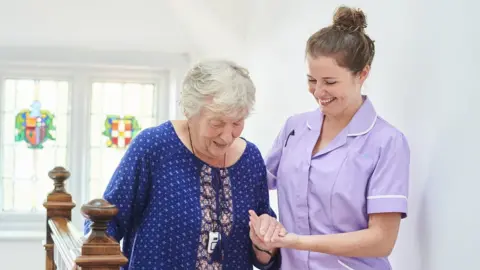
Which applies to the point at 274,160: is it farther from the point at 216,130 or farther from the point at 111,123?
the point at 111,123

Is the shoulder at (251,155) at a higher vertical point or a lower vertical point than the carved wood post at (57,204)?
higher

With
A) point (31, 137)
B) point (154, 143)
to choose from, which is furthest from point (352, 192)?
point (31, 137)

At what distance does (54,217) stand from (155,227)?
1.26 metres

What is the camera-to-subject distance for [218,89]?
2.31 metres

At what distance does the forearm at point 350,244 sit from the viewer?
87.3 inches

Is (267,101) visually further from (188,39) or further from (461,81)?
(461,81)

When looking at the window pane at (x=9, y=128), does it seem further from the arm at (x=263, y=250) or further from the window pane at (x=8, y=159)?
the arm at (x=263, y=250)

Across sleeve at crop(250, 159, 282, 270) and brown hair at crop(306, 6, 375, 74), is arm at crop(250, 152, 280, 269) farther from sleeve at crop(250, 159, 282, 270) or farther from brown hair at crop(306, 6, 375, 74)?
brown hair at crop(306, 6, 375, 74)

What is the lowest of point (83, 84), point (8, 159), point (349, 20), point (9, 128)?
point (8, 159)

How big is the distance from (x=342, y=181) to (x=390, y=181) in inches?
5.4

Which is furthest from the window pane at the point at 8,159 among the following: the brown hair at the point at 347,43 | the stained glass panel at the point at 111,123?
the brown hair at the point at 347,43

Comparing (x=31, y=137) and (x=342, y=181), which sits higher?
(x=342, y=181)

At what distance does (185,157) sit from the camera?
2.42 metres

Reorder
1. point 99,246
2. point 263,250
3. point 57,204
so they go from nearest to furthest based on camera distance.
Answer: point 99,246 < point 263,250 < point 57,204
